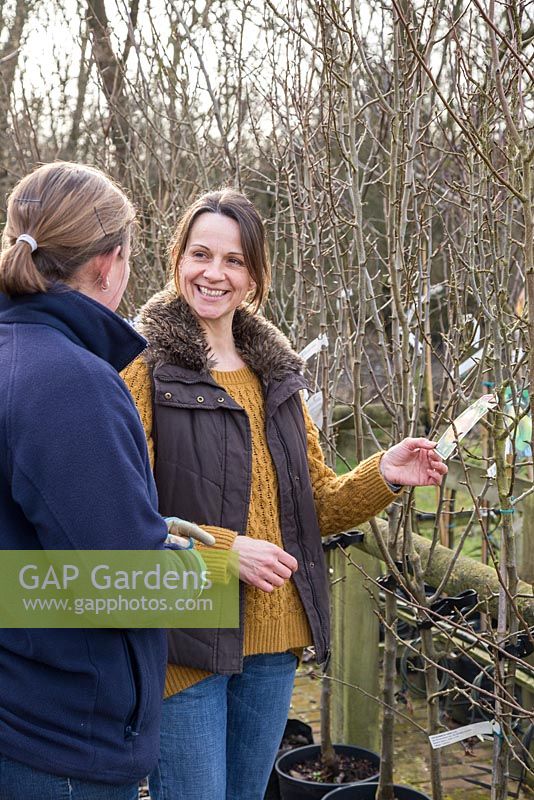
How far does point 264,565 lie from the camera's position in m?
2.15

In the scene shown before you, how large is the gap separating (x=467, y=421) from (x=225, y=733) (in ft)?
3.21

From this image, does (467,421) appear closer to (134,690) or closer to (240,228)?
(240,228)

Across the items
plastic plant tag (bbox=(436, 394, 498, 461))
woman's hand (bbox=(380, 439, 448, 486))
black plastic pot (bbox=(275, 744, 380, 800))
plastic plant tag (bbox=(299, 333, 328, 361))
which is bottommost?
black plastic pot (bbox=(275, 744, 380, 800))

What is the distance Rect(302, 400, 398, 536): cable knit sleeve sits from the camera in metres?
2.49

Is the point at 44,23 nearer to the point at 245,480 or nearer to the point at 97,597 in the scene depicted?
the point at 245,480

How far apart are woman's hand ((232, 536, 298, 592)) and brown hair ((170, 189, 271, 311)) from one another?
0.78 metres

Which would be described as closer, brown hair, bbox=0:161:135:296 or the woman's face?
brown hair, bbox=0:161:135:296

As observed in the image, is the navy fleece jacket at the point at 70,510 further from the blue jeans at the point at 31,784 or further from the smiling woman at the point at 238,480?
the smiling woman at the point at 238,480

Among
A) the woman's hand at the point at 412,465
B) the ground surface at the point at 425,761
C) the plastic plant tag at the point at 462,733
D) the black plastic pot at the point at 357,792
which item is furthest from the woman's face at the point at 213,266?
the ground surface at the point at 425,761

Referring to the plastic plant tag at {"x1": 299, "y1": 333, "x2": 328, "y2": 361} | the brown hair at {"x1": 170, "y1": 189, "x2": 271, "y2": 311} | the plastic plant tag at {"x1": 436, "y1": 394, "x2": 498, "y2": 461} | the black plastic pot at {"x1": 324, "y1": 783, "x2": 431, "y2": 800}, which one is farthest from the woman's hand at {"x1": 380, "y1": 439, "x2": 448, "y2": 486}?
the black plastic pot at {"x1": 324, "y1": 783, "x2": 431, "y2": 800}

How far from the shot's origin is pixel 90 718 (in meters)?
1.61

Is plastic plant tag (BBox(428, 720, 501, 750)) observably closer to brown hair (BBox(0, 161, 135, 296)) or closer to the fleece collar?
the fleece collar

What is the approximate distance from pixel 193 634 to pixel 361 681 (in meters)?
1.70

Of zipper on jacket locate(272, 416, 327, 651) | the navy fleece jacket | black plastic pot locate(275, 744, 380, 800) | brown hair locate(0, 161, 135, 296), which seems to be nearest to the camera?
the navy fleece jacket
